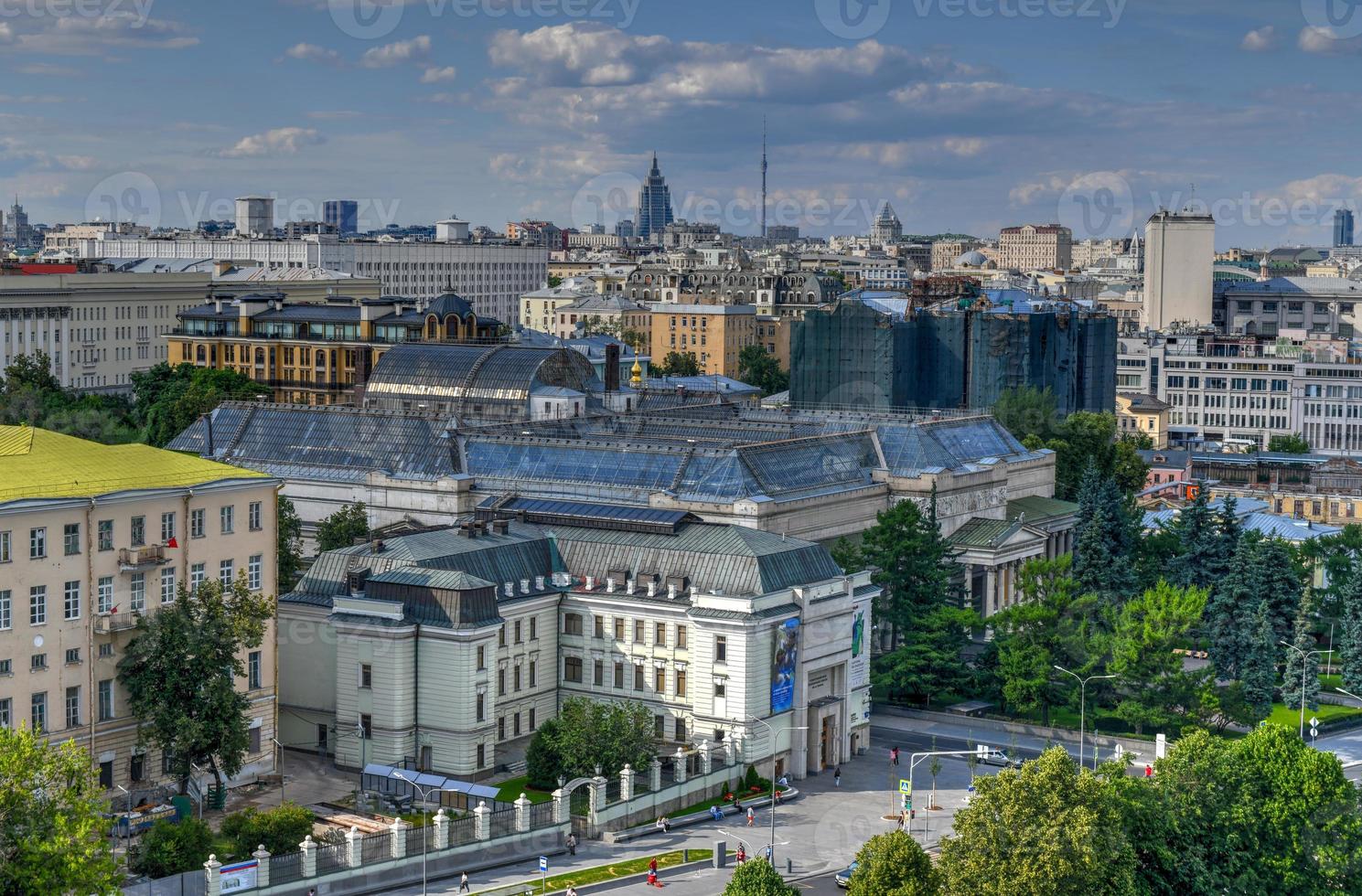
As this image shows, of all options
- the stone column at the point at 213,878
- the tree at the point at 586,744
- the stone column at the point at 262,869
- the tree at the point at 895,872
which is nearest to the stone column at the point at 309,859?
the stone column at the point at 262,869

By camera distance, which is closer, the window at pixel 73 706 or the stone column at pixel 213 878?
the stone column at pixel 213 878

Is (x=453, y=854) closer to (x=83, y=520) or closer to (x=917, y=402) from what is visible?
(x=83, y=520)

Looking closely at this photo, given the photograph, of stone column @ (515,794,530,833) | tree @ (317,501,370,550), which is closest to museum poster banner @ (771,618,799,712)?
stone column @ (515,794,530,833)

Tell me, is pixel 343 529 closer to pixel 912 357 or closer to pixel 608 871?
pixel 608 871

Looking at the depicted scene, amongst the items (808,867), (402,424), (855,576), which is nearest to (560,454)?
(402,424)

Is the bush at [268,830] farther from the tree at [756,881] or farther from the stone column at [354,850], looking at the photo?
the tree at [756,881]

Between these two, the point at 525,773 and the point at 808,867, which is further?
the point at 525,773

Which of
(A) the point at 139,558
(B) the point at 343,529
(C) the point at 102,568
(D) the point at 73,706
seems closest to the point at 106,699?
(D) the point at 73,706
